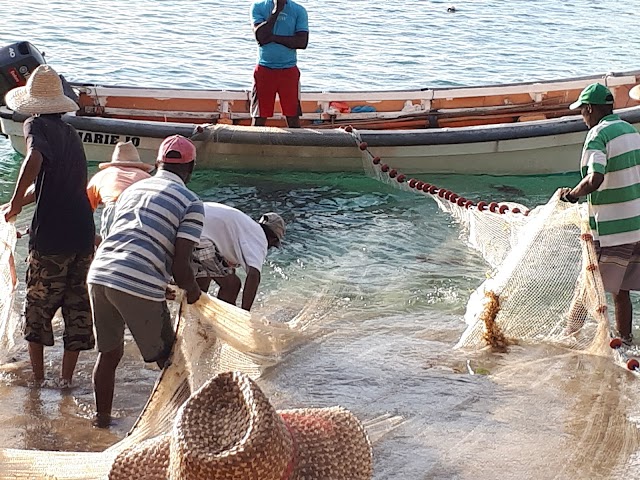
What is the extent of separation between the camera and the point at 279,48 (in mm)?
9547

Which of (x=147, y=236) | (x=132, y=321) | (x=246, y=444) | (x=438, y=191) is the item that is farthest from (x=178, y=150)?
(x=438, y=191)

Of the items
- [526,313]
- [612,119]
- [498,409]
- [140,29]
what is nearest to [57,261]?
[498,409]

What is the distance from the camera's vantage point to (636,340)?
6.57 m

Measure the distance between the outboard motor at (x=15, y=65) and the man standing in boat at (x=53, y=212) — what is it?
378 centimetres

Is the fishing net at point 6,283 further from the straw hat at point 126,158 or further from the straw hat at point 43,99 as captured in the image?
the straw hat at point 126,158

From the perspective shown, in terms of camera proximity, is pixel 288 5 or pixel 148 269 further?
pixel 288 5

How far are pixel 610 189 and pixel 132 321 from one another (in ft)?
10.3

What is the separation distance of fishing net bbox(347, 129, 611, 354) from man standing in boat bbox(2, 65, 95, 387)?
8.07 ft

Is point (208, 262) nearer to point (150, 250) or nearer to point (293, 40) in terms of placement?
point (150, 250)

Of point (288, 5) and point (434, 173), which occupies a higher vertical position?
point (288, 5)

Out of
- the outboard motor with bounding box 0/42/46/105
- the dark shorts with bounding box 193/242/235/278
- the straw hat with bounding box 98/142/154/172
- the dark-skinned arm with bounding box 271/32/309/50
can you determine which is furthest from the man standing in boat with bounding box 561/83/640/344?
the outboard motor with bounding box 0/42/46/105

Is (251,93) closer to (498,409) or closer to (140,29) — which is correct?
(498,409)

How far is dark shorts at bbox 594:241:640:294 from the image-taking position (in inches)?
239

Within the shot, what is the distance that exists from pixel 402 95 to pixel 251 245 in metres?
5.77
